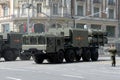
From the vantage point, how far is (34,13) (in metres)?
86.2

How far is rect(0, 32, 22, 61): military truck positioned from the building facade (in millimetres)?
33981

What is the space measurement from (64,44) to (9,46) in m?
8.88

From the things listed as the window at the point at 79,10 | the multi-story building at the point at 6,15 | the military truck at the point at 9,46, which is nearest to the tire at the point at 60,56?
the military truck at the point at 9,46

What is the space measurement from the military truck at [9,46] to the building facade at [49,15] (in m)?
34.0

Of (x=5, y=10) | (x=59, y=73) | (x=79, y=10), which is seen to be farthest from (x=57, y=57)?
(x=5, y=10)

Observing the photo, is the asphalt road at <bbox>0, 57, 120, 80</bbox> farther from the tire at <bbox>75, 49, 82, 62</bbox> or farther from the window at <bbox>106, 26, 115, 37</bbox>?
the window at <bbox>106, 26, 115, 37</bbox>

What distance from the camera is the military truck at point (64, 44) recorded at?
39250mm

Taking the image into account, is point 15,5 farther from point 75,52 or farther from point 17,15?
point 75,52

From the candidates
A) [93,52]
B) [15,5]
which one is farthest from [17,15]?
[93,52]

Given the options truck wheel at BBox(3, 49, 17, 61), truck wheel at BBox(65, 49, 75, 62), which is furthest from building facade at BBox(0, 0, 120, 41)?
truck wheel at BBox(65, 49, 75, 62)

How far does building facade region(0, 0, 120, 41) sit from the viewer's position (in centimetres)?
8588

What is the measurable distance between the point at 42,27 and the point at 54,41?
152ft

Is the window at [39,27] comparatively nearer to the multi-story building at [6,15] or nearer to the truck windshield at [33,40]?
the multi-story building at [6,15]

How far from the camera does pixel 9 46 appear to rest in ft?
157
